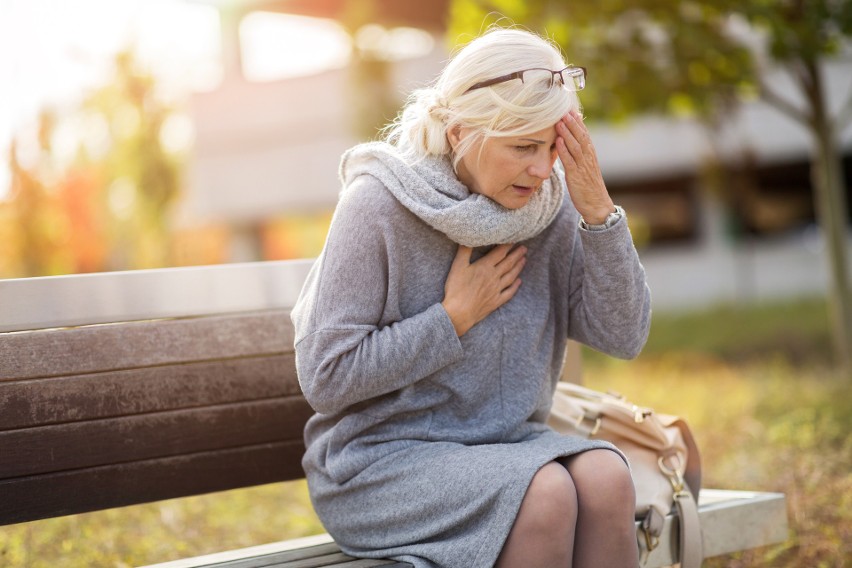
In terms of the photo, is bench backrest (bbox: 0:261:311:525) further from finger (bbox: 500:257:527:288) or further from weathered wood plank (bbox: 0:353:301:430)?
finger (bbox: 500:257:527:288)

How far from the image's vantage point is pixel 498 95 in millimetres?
2500

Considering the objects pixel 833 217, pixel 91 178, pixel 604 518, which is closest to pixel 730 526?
pixel 604 518

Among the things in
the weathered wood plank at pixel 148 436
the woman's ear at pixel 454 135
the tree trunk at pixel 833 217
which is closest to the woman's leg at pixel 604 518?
the woman's ear at pixel 454 135

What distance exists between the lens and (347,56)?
1692cm

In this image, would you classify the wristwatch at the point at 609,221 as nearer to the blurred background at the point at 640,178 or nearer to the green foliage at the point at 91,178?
the blurred background at the point at 640,178

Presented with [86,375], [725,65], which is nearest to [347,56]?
[725,65]

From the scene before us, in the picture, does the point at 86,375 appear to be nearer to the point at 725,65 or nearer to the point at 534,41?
the point at 534,41

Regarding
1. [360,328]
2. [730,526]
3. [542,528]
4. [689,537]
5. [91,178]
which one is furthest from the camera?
[91,178]

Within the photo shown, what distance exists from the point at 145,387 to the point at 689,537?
5.12ft

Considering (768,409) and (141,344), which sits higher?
(141,344)

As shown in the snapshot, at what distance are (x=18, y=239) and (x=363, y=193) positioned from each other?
18182mm

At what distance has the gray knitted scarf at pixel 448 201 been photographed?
8.40 feet

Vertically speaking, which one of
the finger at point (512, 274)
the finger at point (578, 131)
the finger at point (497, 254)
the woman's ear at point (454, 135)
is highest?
the woman's ear at point (454, 135)

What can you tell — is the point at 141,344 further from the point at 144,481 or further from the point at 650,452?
the point at 650,452
